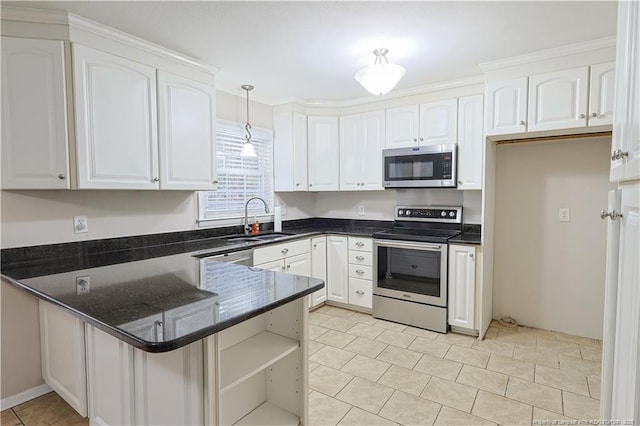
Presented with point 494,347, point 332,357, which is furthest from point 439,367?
point 332,357

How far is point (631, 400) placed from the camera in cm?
87

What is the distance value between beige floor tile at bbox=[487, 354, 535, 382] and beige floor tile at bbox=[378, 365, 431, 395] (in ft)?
1.84

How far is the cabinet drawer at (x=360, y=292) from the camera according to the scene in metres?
3.60

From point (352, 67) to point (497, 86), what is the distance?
122 cm

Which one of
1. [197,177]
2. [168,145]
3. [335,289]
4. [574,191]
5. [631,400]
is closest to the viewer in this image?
[631,400]

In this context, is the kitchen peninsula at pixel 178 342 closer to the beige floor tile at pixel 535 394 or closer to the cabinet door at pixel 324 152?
the beige floor tile at pixel 535 394

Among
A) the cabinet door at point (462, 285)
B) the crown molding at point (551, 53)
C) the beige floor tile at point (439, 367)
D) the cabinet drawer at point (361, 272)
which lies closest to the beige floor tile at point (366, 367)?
the beige floor tile at point (439, 367)

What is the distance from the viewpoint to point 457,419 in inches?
76.6

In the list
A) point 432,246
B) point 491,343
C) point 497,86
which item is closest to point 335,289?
point 432,246

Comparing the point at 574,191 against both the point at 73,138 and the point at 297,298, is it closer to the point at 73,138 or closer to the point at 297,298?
the point at 297,298

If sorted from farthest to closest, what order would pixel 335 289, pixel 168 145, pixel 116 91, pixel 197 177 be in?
1. pixel 335 289
2. pixel 197 177
3. pixel 168 145
4. pixel 116 91

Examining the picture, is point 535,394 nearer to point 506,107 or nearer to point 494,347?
point 494,347

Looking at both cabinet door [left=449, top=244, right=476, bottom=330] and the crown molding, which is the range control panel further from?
the crown molding

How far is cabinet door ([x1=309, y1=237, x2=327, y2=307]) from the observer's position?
369cm
